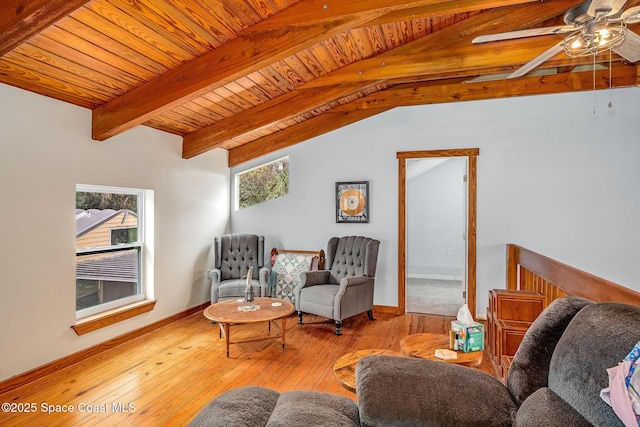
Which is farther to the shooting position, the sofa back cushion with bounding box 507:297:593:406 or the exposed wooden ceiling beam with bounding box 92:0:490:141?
the exposed wooden ceiling beam with bounding box 92:0:490:141

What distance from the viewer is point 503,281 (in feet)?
14.9

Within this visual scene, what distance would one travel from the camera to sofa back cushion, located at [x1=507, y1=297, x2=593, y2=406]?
1.21m

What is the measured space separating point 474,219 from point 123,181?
13.5 feet

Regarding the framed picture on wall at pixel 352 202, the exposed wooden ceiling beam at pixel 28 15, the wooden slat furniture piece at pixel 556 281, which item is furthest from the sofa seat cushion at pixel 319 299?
the exposed wooden ceiling beam at pixel 28 15

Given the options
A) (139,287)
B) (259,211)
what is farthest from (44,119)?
(259,211)

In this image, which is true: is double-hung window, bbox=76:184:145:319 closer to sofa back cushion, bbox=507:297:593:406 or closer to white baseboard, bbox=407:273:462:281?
sofa back cushion, bbox=507:297:593:406

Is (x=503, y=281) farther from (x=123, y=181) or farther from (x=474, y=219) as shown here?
(x=123, y=181)

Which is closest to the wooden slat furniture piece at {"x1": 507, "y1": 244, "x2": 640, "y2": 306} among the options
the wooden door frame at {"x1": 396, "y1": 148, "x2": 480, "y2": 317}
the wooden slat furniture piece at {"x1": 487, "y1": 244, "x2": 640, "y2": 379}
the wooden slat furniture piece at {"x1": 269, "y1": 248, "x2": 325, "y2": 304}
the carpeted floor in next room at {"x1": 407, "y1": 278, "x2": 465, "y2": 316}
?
the wooden slat furniture piece at {"x1": 487, "y1": 244, "x2": 640, "y2": 379}

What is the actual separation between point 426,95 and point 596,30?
2555 millimetres

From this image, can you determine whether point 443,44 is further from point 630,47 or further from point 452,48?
point 630,47

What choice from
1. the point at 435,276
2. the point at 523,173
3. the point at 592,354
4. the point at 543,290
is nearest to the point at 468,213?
the point at 523,173

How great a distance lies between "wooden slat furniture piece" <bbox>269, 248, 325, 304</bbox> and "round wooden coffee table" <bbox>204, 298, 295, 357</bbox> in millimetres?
994

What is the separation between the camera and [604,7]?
1980 mm

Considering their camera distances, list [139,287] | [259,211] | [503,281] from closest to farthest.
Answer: [139,287] → [503,281] → [259,211]
